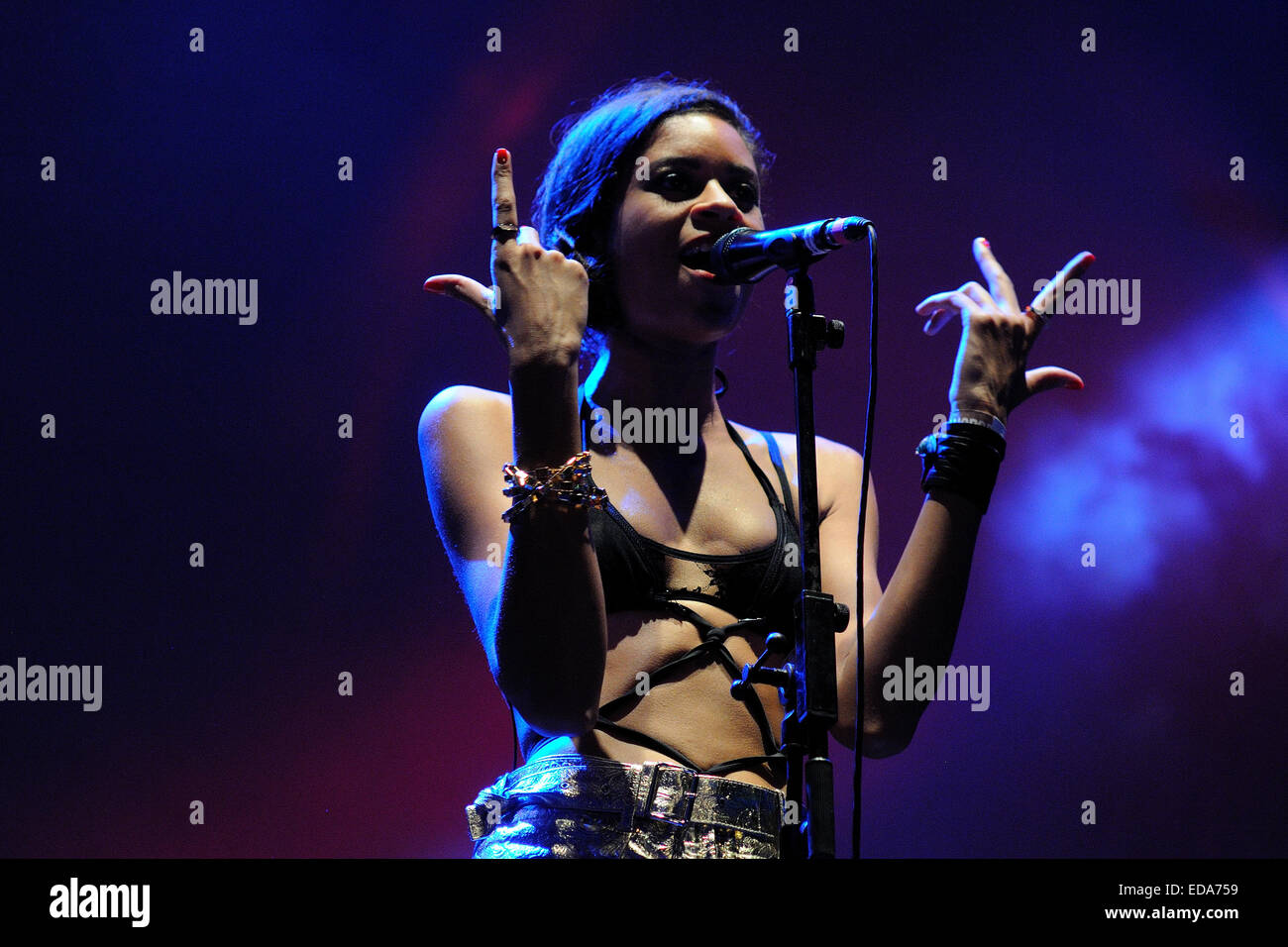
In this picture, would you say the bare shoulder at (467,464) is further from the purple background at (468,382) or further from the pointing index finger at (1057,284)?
the purple background at (468,382)

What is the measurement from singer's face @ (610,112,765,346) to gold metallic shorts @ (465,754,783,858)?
0.72 meters

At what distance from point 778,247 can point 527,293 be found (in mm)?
330

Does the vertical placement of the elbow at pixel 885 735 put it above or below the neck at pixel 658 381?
below

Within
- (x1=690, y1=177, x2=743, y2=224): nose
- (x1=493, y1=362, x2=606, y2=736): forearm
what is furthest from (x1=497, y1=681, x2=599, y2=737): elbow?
(x1=690, y1=177, x2=743, y2=224): nose

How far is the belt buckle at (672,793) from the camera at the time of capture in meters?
1.71

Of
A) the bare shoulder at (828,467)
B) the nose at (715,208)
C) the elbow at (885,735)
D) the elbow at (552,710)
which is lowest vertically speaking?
the elbow at (885,735)

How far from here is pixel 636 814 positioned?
67.6 inches

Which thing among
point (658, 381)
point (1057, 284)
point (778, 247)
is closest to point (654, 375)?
point (658, 381)

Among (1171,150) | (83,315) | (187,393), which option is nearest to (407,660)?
(187,393)

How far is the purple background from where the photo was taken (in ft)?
9.19

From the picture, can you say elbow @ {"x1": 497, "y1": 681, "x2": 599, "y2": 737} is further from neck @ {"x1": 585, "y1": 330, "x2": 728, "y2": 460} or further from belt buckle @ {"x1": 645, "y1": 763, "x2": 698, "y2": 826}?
neck @ {"x1": 585, "y1": 330, "x2": 728, "y2": 460}

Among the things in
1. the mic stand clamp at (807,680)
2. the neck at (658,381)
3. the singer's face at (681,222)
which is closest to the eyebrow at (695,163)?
the singer's face at (681,222)

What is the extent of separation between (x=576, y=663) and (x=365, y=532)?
1392mm
